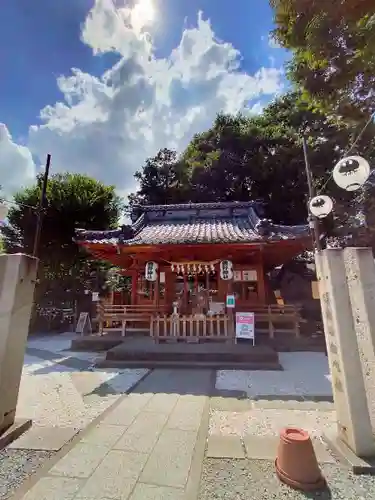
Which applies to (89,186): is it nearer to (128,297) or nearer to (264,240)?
Answer: (128,297)

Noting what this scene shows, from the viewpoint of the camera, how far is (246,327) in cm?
801

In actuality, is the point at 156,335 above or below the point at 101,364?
above

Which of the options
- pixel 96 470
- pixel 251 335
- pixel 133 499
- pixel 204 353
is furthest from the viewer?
pixel 251 335

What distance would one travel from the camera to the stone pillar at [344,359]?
2.85 metres

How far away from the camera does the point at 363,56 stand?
3725 millimetres

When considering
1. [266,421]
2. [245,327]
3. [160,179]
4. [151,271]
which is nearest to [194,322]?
[245,327]

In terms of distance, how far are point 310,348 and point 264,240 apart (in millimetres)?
3441

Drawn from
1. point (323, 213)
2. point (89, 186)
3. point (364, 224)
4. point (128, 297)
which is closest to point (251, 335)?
point (323, 213)

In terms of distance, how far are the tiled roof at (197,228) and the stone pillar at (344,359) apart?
5.46 metres

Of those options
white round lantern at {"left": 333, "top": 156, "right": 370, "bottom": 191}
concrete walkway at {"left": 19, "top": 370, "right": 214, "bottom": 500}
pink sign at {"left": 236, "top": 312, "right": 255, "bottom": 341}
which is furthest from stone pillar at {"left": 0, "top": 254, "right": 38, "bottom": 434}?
pink sign at {"left": 236, "top": 312, "right": 255, "bottom": 341}

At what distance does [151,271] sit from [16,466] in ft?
23.5

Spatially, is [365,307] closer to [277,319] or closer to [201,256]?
[277,319]

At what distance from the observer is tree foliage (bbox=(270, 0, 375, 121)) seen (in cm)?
365

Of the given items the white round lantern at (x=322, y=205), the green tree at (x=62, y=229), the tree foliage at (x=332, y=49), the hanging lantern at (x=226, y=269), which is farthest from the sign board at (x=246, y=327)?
the green tree at (x=62, y=229)
